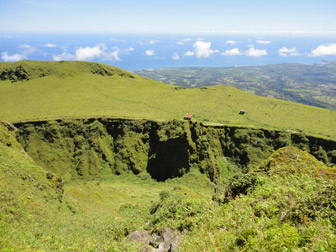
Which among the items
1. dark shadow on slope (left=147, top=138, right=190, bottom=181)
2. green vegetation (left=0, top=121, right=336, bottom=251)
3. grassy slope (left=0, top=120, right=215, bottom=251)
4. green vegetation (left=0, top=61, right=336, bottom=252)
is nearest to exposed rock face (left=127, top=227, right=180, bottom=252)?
green vegetation (left=0, top=61, right=336, bottom=252)

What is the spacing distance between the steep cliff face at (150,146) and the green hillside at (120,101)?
3.69 metres

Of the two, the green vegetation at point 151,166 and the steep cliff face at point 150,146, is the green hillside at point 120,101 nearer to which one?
the green vegetation at point 151,166

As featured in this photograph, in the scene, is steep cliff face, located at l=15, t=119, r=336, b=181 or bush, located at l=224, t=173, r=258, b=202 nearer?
bush, located at l=224, t=173, r=258, b=202

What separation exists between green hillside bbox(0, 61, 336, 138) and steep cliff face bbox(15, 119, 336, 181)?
3.69 m

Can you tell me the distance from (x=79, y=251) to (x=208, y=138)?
1643 inches

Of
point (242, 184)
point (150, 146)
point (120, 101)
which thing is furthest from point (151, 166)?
point (242, 184)

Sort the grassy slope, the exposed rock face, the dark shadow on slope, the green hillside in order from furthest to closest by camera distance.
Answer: the green hillside → the dark shadow on slope → the grassy slope → the exposed rock face

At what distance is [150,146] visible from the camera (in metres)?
49.8

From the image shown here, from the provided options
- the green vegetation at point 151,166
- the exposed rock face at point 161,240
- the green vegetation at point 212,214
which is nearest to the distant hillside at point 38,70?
the green vegetation at point 151,166

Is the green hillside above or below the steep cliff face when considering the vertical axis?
→ above

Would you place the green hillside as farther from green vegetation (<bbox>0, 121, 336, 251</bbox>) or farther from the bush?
the bush

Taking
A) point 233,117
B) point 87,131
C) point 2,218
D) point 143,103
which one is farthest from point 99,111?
point 2,218

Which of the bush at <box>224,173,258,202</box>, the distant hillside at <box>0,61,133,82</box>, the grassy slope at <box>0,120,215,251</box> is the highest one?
the distant hillside at <box>0,61,133,82</box>

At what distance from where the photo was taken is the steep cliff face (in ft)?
148
